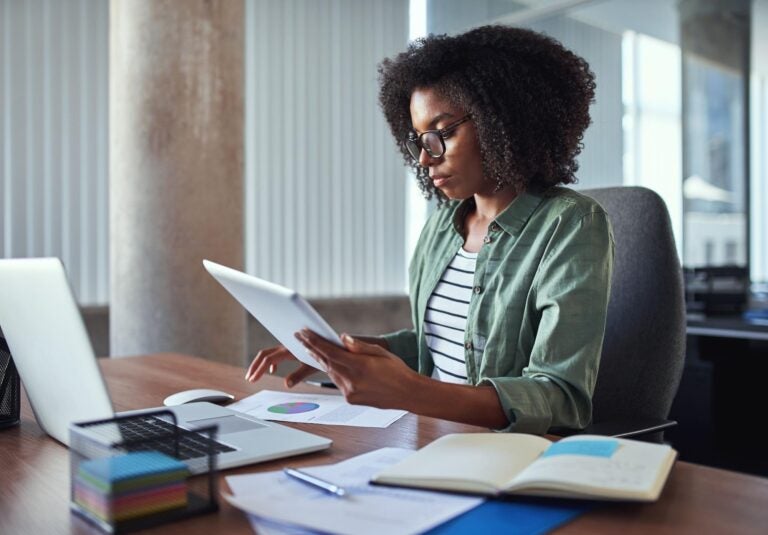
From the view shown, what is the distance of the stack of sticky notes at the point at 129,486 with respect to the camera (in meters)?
0.74

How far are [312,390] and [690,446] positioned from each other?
180 centimetres

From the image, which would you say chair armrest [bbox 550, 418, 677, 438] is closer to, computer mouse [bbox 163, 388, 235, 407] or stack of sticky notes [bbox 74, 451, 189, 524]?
computer mouse [bbox 163, 388, 235, 407]

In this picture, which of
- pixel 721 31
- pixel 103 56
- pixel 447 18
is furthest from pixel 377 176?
pixel 721 31

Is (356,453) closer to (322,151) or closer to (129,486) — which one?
(129,486)

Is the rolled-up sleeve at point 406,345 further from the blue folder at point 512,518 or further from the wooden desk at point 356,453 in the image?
the blue folder at point 512,518

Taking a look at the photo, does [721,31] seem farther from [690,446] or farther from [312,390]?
[312,390]

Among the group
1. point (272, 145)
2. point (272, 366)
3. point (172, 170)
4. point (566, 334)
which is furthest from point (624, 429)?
point (272, 145)

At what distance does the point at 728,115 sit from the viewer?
391 cm

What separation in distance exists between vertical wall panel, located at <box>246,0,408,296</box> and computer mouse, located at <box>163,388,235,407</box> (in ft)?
8.85

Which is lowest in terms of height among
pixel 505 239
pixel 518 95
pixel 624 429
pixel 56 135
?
pixel 624 429

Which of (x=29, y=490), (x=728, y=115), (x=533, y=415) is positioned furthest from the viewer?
(x=728, y=115)

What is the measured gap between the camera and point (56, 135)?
3457mm

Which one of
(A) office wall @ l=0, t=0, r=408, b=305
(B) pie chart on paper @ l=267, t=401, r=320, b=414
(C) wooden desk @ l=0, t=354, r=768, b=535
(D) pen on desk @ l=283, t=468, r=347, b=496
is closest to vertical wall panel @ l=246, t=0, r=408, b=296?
(A) office wall @ l=0, t=0, r=408, b=305

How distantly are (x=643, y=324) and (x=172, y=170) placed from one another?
2.12 m
